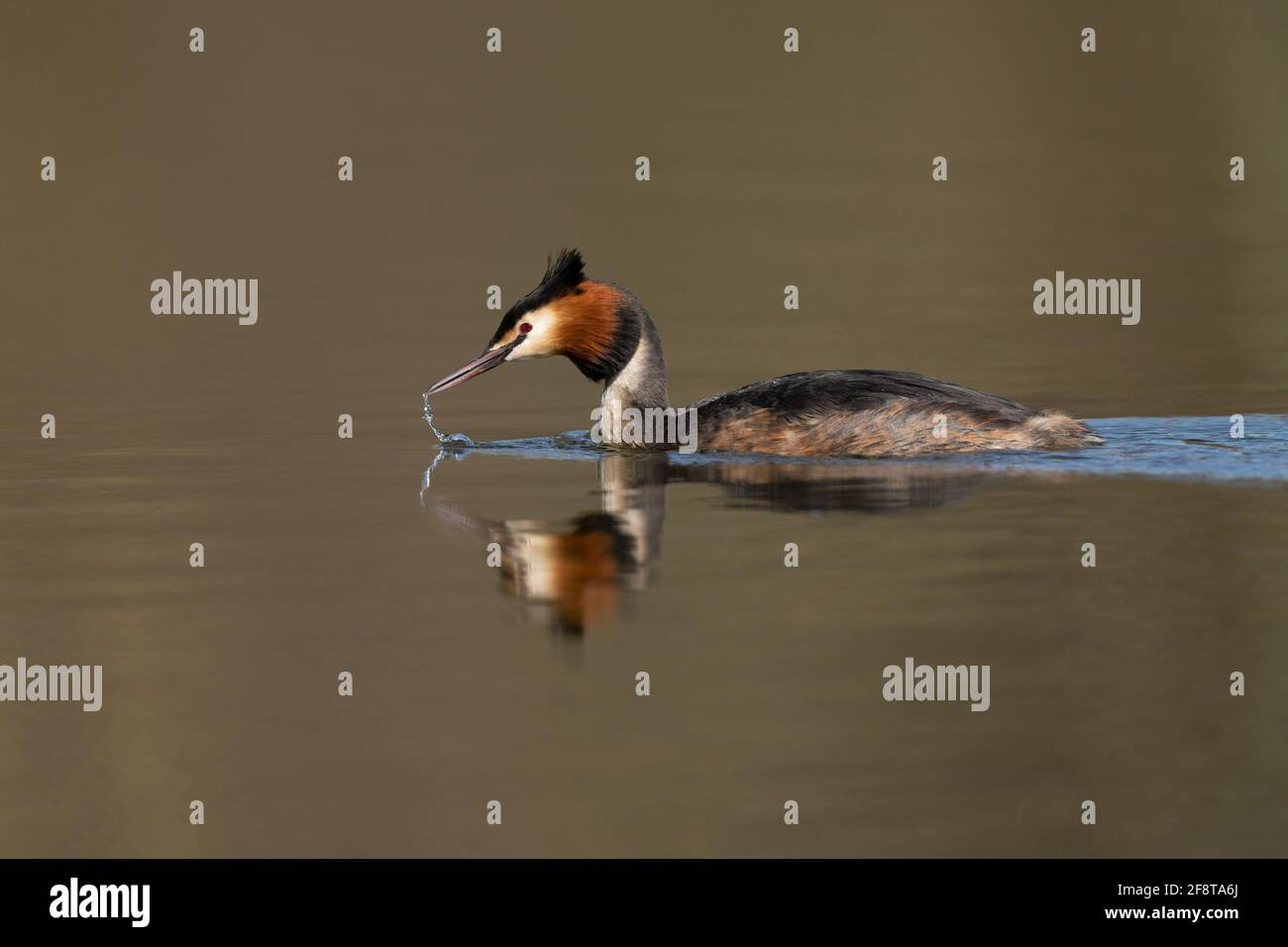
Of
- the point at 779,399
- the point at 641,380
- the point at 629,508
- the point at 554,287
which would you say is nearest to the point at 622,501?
the point at 629,508

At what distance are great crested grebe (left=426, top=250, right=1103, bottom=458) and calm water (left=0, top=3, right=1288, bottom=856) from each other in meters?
0.22

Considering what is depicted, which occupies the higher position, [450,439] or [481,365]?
[481,365]

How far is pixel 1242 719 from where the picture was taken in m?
7.46

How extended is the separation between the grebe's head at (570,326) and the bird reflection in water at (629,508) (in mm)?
642

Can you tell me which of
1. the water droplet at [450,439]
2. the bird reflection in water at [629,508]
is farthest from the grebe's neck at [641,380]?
the water droplet at [450,439]

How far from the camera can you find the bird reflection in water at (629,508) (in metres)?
9.34

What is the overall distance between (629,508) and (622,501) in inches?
8.9

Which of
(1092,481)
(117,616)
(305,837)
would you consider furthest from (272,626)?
(1092,481)

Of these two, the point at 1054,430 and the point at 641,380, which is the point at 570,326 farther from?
the point at 1054,430

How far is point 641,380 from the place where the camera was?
43.3ft

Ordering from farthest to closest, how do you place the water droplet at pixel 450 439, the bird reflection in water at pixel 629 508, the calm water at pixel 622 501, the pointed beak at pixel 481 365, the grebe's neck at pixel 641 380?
the water droplet at pixel 450 439
the grebe's neck at pixel 641 380
the pointed beak at pixel 481 365
the bird reflection in water at pixel 629 508
the calm water at pixel 622 501

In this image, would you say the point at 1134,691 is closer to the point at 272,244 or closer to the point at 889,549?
the point at 889,549

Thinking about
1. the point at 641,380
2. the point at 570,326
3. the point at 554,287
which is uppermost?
the point at 554,287

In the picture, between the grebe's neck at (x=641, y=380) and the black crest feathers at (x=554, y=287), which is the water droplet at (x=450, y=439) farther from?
the grebe's neck at (x=641, y=380)
